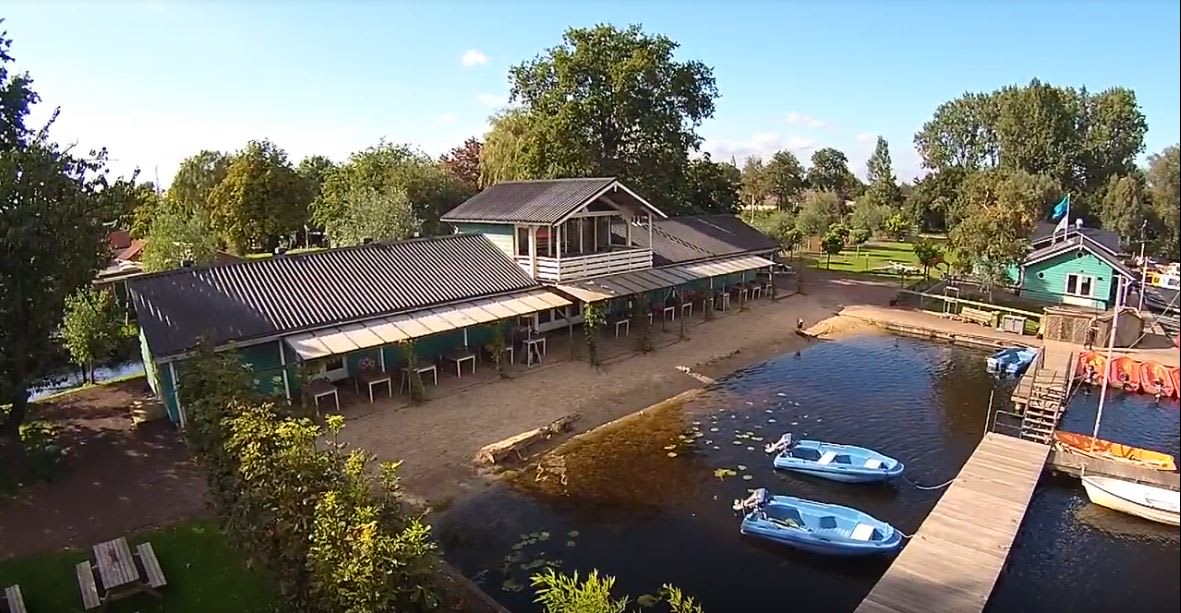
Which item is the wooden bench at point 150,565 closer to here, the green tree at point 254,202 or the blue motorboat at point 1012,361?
the blue motorboat at point 1012,361

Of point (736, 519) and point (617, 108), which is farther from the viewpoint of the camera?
point (617, 108)

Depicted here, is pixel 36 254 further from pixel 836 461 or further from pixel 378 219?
pixel 378 219

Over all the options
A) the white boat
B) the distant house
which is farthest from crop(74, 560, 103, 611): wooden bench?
the distant house

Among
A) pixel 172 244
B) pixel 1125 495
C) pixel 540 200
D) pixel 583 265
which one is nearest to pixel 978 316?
pixel 1125 495

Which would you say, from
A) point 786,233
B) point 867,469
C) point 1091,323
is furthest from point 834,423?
point 786,233

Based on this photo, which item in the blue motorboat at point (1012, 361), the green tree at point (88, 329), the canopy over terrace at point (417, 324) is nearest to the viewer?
the canopy over terrace at point (417, 324)

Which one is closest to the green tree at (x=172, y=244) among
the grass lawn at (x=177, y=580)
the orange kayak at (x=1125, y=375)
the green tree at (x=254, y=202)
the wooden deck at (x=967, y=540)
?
the green tree at (x=254, y=202)
